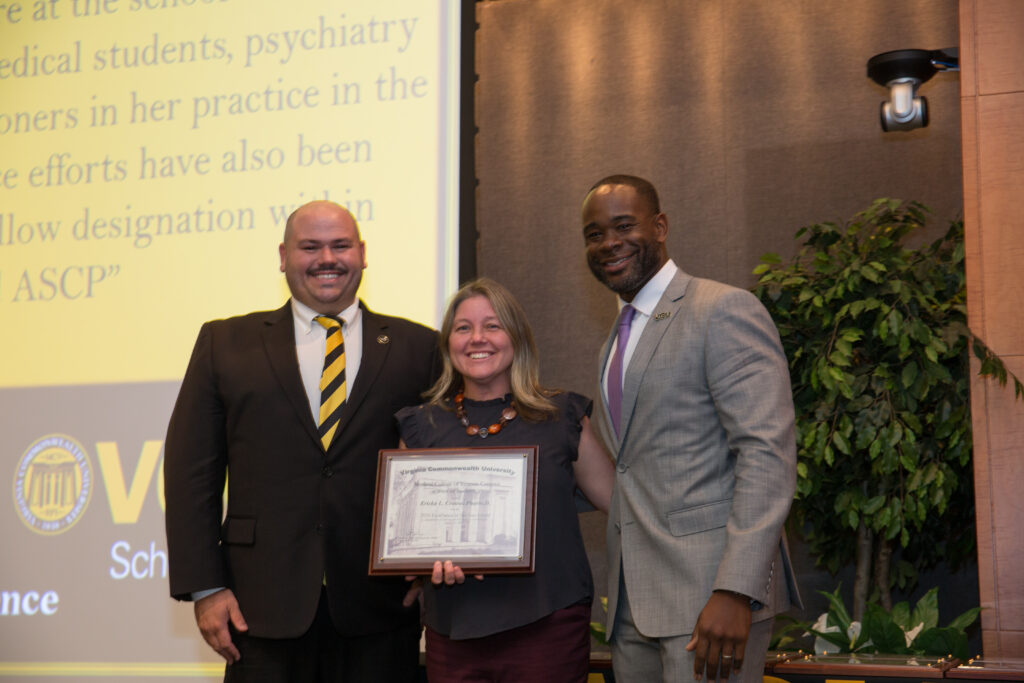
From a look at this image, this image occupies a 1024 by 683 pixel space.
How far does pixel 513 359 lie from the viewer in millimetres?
2598

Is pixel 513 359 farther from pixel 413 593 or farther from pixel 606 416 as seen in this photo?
pixel 413 593

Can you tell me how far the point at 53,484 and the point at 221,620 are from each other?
1576 mm

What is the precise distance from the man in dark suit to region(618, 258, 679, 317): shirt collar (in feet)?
2.05

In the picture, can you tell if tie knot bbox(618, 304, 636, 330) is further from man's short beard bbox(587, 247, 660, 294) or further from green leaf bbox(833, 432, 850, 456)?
green leaf bbox(833, 432, 850, 456)

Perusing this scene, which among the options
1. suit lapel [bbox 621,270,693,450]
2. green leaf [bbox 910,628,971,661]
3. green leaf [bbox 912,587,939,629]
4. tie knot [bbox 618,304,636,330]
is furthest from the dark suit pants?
green leaf [bbox 912,587,939,629]

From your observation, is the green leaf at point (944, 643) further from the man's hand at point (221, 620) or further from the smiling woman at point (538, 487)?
the man's hand at point (221, 620)

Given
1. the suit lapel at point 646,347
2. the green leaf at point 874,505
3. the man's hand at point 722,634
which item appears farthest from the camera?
the green leaf at point 874,505

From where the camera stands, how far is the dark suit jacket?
101 inches

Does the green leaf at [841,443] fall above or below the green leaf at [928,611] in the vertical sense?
above

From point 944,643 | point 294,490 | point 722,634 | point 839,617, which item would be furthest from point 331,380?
point 944,643

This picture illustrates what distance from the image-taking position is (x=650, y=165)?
5.53 metres

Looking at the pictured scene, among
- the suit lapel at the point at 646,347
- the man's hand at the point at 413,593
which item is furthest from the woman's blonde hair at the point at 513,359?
the man's hand at the point at 413,593

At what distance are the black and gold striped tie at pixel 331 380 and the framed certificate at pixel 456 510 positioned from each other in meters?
0.26

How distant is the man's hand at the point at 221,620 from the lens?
2.56 meters
